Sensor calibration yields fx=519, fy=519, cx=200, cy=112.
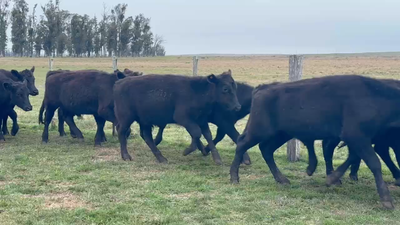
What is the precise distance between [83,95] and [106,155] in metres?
2.09

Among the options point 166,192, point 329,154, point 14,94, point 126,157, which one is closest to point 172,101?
point 126,157

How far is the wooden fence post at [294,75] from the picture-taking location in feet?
34.2

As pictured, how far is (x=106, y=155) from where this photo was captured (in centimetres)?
1105

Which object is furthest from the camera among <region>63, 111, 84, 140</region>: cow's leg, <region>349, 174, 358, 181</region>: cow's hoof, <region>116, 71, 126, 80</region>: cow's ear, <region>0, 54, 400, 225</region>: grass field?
<region>63, 111, 84, 140</region>: cow's leg

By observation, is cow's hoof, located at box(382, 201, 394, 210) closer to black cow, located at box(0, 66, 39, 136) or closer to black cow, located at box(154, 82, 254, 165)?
black cow, located at box(154, 82, 254, 165)

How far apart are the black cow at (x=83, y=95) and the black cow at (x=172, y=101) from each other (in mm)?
1381

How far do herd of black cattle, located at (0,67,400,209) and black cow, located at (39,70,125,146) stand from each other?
0.08ft

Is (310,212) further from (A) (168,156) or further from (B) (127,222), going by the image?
(A) (168,156)

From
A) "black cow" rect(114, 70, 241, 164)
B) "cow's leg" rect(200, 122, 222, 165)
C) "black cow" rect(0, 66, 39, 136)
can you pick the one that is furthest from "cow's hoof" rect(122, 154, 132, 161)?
"black cow" rect(0, 66, 39, 136)

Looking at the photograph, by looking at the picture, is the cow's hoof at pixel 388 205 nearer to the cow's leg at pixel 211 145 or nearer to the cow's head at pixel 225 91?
the cow's leg at pixel 211 145

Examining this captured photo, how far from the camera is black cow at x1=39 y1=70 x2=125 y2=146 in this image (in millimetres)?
12180

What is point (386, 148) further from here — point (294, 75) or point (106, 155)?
point (106, 155)

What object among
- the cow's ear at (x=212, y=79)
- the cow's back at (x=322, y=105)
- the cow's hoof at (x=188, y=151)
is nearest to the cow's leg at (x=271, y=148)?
the cow's back at (x=322, y=105)

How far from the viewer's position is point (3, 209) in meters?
6.52
